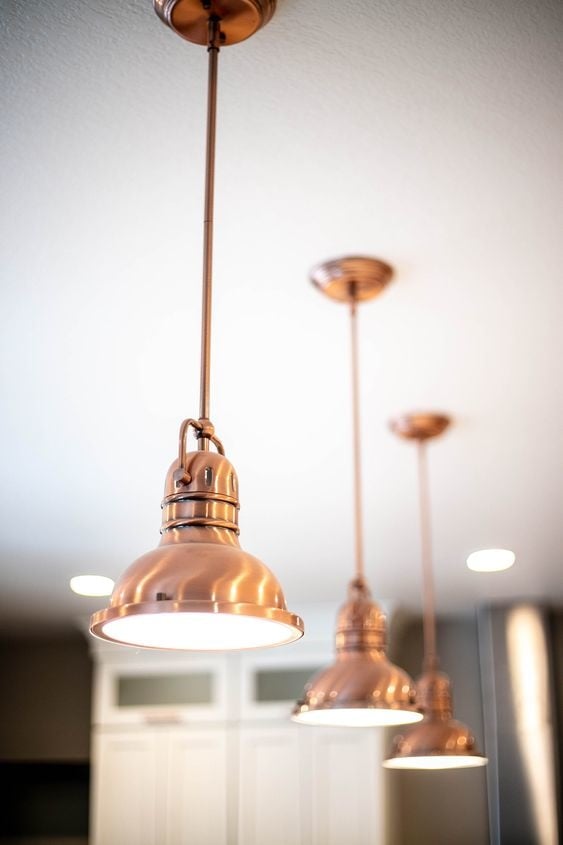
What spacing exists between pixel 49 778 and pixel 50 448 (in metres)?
3.23

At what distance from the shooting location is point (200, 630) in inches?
54.1

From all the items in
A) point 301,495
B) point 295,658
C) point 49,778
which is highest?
A: point 301,495

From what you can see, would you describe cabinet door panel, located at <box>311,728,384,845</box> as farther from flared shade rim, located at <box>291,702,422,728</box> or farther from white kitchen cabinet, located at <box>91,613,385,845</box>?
flared shade rim, located at <box>291,702,422,728</box>

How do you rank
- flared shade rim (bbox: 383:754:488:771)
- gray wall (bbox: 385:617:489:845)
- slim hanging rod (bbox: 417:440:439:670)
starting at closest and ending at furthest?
flared shade rim (bbox: 383:754:488:771)
slim hanging rod (bbox: 417:440:439:670)
gray wall (bbox: 385:617:489:845)

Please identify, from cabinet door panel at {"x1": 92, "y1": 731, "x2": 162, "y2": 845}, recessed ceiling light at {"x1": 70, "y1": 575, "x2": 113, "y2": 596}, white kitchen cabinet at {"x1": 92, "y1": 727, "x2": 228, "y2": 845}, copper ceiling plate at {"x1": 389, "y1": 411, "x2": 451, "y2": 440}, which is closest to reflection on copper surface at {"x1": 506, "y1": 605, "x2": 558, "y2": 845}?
white kitchen cabinet at {"x1": 92, "y1": 727, "x2": 228, "y2": 845}

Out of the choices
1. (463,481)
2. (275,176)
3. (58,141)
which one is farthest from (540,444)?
(58,141)

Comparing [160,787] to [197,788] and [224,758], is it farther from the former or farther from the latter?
[224,758]

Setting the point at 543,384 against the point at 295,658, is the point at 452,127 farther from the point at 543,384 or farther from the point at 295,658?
the point at 295,658

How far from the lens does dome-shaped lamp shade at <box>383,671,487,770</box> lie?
3016 millimetres

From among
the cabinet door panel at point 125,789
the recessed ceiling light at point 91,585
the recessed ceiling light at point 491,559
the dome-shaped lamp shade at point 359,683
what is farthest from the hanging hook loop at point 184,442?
the cabinet door panel at point 125,789

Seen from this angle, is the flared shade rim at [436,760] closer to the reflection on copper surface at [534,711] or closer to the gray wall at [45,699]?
the reflection on copper surface at [534,711]

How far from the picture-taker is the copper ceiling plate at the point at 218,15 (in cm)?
145

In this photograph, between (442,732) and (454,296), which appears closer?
(454,296)

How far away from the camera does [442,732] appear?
10.0ft
